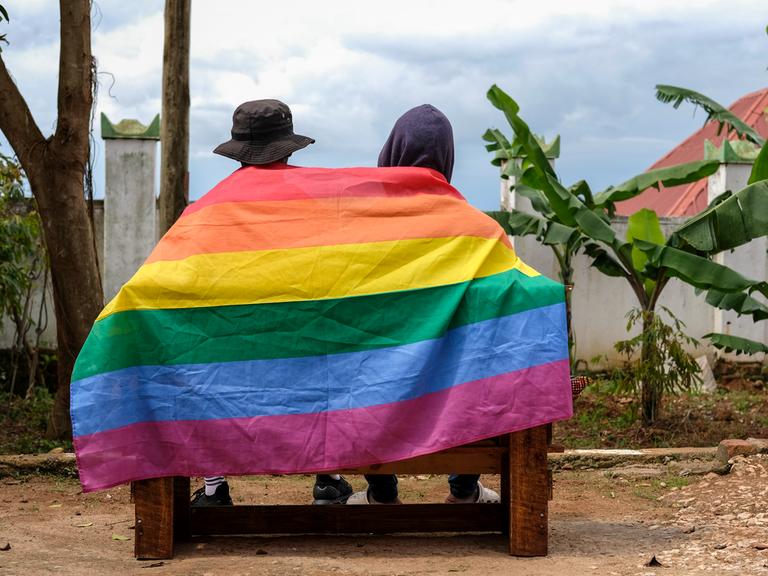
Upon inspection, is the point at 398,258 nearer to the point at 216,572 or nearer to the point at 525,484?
the point at 525,484

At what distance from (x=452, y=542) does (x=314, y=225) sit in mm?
1610

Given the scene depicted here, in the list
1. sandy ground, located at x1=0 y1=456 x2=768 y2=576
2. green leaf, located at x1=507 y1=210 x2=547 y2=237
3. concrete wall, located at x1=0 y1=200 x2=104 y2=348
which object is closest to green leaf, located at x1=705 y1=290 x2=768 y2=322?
green leaf, located at x1=507 y1=210 x2=547 y2=237

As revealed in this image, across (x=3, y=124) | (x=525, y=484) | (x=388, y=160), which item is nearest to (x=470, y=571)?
(x=525, y=484)

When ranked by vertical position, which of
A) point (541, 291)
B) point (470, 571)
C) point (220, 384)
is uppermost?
point (541, 291)

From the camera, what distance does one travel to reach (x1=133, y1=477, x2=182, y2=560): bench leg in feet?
14.7

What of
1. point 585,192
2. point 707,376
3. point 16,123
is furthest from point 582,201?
point 16,123

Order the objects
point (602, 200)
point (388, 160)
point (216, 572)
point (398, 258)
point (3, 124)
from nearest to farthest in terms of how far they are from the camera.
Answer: point (216, 572) → point (398, 258) → point (388, 160) → point (3, 124) → point (602, 200)

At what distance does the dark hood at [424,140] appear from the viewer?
490 centimetres

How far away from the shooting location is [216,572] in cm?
427

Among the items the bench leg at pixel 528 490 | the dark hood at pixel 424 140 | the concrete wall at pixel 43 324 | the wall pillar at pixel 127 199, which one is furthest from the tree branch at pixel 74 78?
the bench leg at pixel 528 490

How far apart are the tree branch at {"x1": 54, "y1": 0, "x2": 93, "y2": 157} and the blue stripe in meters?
3.83

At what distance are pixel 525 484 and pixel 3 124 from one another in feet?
17.1

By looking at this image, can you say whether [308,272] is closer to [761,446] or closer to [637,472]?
[637,472]

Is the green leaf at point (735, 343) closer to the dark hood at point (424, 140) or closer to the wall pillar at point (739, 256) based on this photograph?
the wall pillar at point (739, 256)
